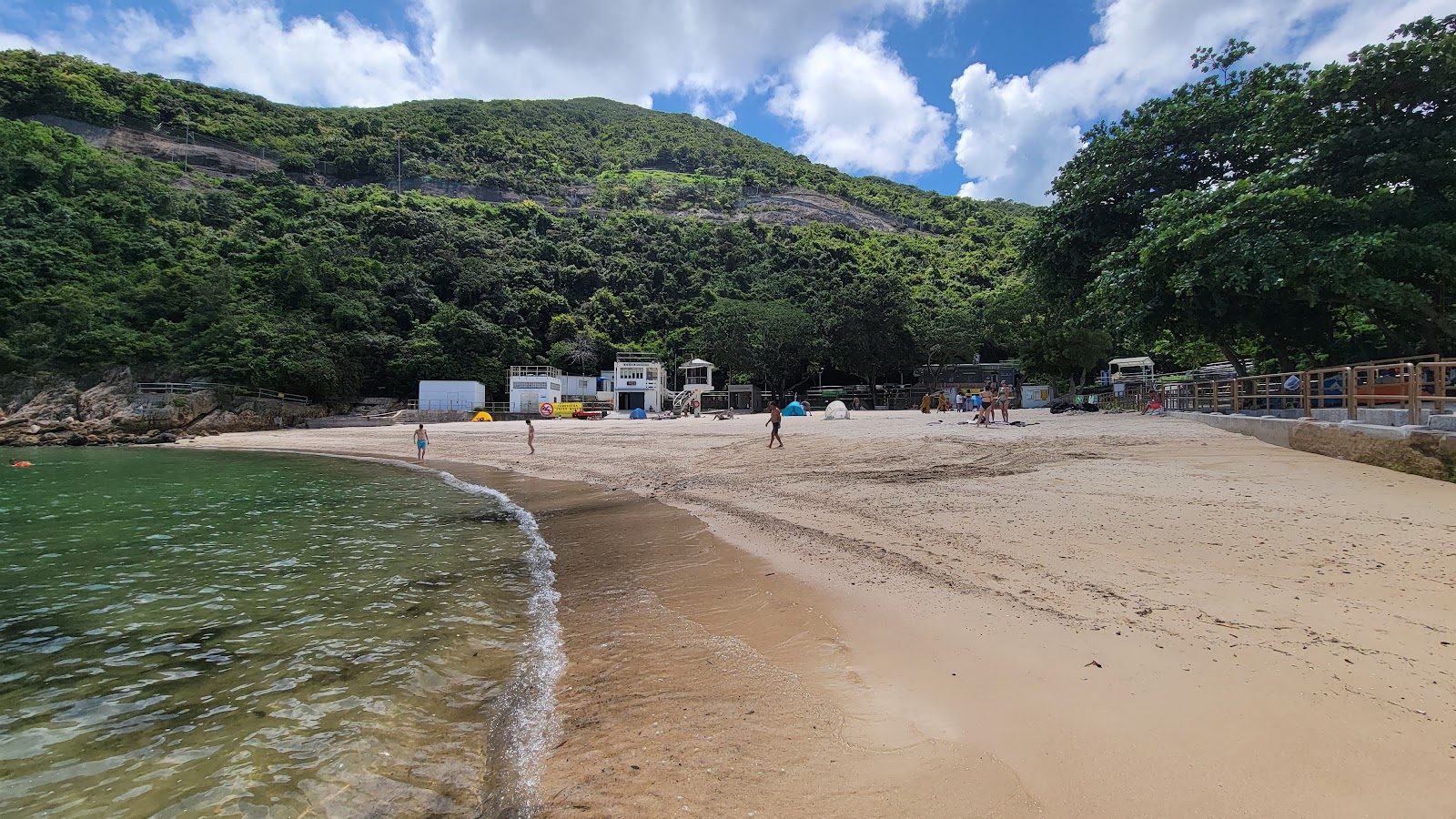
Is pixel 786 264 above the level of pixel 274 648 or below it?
above

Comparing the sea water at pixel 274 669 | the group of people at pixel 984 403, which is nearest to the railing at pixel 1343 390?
the group of people at pixel 984 403

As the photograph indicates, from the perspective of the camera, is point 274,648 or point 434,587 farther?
point 434,587

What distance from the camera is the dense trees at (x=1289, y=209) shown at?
13484mm

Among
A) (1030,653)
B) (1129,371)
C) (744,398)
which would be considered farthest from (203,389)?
(1129,371)

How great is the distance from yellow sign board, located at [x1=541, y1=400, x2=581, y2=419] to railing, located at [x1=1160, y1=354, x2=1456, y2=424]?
39961 mm

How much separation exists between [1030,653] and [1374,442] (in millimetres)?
10637

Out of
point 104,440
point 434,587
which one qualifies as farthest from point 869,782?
point 104,440

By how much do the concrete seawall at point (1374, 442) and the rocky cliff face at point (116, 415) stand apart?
4828 centimetres

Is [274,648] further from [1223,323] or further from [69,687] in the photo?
[1223,323]

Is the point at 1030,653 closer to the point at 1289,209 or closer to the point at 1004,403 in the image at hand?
the point at 1289,209

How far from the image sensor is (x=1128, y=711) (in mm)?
3285

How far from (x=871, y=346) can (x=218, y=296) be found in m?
52.2

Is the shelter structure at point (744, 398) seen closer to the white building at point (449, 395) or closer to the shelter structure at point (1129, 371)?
the white building at point (449, 395)

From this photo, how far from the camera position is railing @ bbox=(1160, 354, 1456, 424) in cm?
999
